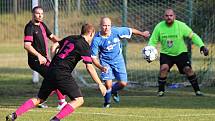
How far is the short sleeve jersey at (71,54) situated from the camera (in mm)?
11273

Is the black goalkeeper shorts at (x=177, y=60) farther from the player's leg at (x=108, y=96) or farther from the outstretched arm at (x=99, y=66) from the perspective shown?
the outstretched arm at (x=99, y=66)

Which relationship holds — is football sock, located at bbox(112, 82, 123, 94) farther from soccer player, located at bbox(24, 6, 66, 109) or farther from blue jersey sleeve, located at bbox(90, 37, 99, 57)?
soccer player, located at bbox(24, 6, 66, 109)

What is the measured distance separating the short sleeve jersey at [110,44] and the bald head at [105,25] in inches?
5.4

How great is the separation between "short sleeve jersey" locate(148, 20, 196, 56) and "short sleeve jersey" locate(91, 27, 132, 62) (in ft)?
7.20

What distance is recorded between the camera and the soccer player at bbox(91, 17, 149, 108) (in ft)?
48.2

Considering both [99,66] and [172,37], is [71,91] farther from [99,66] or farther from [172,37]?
[172,37]

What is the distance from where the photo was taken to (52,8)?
815 inches

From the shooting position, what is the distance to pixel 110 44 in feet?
48.8

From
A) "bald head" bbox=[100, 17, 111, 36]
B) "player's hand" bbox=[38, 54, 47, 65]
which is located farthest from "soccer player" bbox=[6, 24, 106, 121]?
"bald head" bbox=[100, 17, 111, 36]

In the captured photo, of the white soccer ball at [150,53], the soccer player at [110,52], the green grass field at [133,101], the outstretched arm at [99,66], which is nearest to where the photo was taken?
the green grass field at [133,101]

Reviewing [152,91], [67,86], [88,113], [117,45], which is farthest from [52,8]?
[67,86]

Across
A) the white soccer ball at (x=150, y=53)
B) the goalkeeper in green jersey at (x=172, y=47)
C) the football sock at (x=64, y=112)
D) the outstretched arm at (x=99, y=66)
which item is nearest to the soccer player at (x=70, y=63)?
the football sock at (x=64, y=112)

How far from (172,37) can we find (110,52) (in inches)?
106

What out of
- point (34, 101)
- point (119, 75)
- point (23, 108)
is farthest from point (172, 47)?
point (23, 108)
